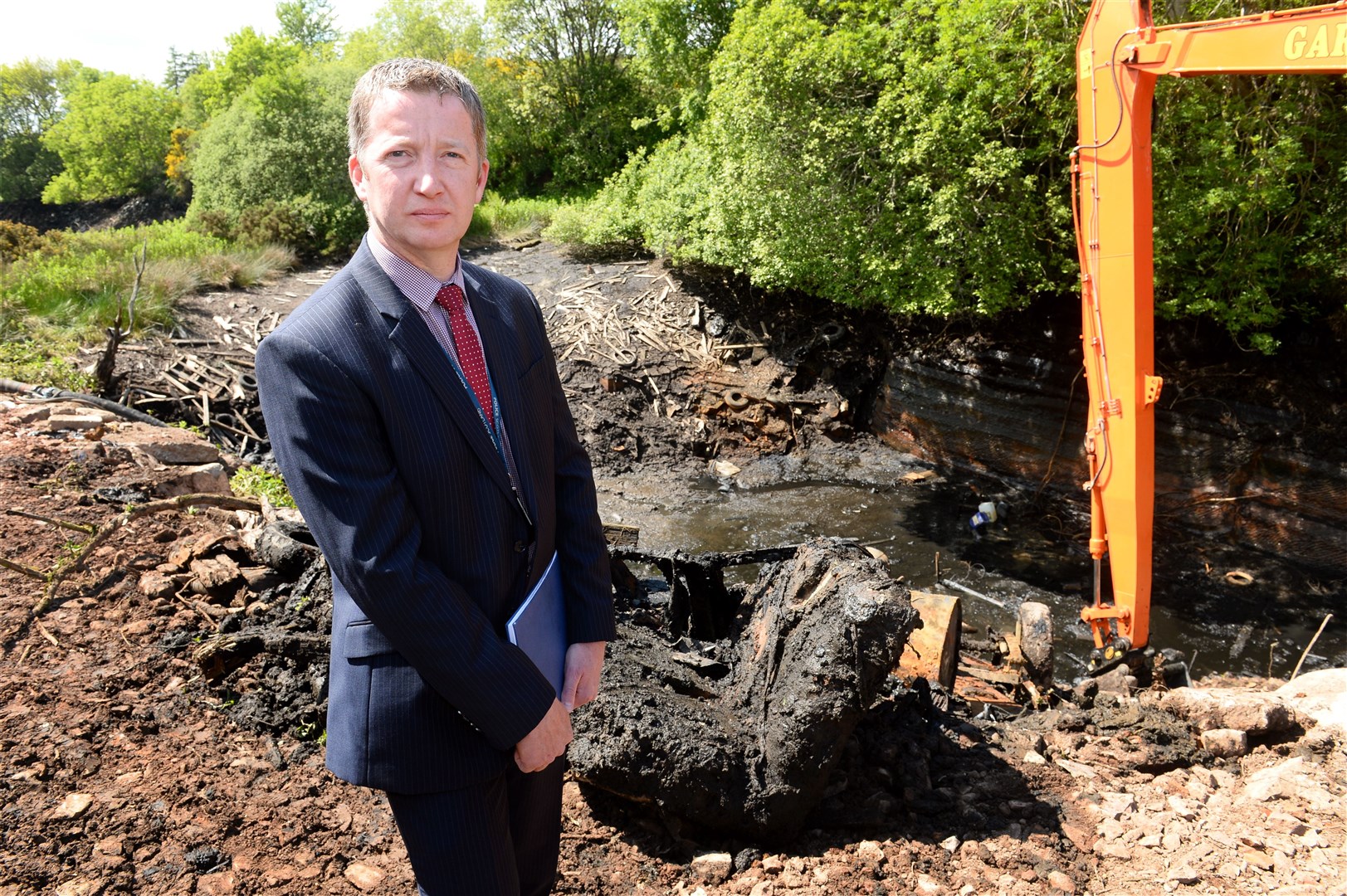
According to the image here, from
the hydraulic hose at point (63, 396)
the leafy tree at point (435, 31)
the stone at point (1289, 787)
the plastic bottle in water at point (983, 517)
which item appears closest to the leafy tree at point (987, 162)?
the plastic bottle in water at point (983, 517)

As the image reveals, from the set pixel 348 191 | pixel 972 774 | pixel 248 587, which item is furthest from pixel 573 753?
pixel 348 191

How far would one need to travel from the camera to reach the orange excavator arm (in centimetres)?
580

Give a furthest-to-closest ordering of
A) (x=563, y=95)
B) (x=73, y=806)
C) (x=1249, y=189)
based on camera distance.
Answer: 1. (x=563, y=95)
2. (x=1249, y=189)
3. (x=73, y=806)

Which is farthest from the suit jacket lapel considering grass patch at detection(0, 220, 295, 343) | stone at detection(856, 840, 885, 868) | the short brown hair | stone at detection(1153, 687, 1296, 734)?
grass patch at detection(0, 220, 295, 343)

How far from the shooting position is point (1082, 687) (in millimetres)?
5402

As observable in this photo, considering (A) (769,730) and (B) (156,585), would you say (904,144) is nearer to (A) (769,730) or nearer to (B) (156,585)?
(A) (769,730)

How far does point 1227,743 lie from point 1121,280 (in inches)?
128

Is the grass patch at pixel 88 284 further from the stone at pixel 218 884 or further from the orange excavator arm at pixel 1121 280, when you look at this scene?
the orange excavator arm at pixel 1121 280

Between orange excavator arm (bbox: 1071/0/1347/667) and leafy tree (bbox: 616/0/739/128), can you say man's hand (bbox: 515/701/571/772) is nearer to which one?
orange excavator arm (bbox: 1071/0/1347/667)

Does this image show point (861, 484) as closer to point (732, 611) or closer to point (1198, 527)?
point (1198, 527)

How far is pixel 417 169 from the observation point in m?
1.67

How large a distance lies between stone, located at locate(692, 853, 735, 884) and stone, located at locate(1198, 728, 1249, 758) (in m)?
2.69

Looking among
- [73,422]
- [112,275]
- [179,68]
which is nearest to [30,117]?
[179,68]

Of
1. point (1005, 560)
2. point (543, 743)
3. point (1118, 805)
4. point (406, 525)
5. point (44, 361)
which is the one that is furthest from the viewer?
point (44, 361)
